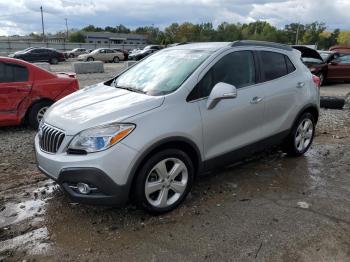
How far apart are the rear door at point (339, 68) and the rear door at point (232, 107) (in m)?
12.7

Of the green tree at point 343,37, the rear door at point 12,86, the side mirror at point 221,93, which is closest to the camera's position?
the side mirror at point 221,93

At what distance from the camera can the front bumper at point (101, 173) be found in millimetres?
3537

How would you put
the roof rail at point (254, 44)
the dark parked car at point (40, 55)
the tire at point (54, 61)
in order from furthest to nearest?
the tire at point (54, 61) < the dark parked car at point (40, 55) < the roof rail at point (254, 44)

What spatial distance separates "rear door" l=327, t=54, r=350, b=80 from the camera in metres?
16.3

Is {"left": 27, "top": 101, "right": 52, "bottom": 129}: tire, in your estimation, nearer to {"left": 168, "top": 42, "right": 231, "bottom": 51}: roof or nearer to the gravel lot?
the gravel lot

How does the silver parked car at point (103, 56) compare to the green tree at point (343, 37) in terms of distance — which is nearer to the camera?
the silver parked car at point (103, 56)

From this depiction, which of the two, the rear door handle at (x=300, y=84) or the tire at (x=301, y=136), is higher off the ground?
the rear door handle at (x=300, y=84)

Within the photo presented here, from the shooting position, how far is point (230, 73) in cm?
466

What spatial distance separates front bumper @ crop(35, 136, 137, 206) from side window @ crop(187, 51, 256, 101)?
1045mm

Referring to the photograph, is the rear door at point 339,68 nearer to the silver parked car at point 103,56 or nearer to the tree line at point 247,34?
the silver parked car at point 103,56

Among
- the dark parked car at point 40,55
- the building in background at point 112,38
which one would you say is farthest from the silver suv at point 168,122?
the building in background at point 112,38

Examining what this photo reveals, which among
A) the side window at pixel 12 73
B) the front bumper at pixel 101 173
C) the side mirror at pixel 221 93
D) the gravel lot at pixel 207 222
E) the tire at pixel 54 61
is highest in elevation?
the side mirror at pixel 221 93

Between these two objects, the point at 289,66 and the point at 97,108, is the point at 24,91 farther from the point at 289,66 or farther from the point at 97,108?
the point at 289,66

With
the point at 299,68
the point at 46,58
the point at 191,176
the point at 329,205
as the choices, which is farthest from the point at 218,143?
the point at 46,58
